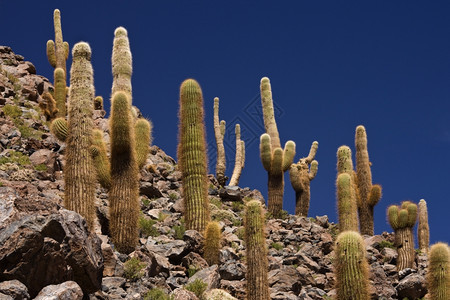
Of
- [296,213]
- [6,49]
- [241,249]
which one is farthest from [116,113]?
[6,49]

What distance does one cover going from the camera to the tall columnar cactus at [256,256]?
11016mm

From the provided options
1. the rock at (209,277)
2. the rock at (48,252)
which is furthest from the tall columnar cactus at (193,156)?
the rock at (48,252)

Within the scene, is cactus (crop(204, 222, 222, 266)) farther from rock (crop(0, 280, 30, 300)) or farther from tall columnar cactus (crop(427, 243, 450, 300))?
rock (crop(0, 280, 30, 300))

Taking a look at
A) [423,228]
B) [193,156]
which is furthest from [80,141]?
[423,228]

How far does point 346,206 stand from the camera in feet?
56.5

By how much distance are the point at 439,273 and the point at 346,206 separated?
574 centimetres

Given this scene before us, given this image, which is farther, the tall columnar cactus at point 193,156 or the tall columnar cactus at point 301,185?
the tall columnar cactus at point 301,185

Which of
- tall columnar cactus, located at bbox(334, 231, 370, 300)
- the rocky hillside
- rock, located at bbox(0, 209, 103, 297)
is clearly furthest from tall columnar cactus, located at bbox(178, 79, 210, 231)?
rock, located at bbox(0, 209, 103, 297)

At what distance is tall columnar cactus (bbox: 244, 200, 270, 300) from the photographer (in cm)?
1102

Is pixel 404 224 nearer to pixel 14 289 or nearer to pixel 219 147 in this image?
pixel 219 147

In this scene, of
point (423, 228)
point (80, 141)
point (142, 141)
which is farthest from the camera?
point (423, 228)

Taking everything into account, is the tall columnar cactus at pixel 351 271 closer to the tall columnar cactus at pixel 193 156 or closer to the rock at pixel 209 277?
the rock at pixel 209 277

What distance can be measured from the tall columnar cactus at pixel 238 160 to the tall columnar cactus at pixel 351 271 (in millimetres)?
16416

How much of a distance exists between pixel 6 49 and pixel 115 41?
15888 mm
